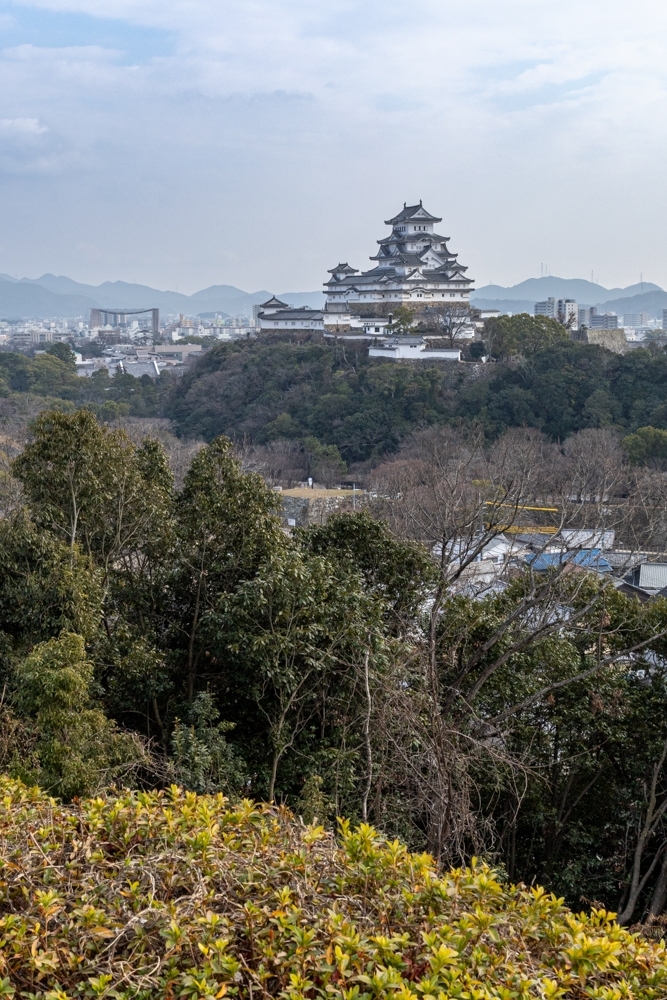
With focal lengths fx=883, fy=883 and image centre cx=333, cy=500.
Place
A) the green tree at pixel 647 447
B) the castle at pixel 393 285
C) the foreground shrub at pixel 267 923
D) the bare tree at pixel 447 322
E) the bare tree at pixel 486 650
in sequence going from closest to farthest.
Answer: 1. the foreground shrub at pixel 267 923
2. the bare tree at pixel 486 650
3. the green tree at pixel 647 447
4. the bare tree at pixel 447 322
5. the castle at pixel 393 285

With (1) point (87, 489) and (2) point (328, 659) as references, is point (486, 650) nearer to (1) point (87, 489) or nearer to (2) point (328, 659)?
(2) point (328, 659)

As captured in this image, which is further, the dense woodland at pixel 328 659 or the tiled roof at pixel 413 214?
the tiled roof at pixel 413 214

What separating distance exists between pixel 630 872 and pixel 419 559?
2.85m

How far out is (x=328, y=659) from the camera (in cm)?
611

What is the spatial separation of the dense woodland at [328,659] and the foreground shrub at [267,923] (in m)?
2.29

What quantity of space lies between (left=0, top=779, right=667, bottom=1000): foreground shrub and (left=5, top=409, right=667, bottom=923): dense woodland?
7.51 ft

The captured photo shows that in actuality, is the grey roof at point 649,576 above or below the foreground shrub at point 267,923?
below

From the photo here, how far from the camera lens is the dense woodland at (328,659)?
579 cm

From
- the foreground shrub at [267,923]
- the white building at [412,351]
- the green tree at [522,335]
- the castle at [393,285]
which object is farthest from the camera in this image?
the castle at [393,285]

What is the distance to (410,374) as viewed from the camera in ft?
98.3

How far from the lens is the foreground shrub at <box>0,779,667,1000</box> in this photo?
2.29 metres

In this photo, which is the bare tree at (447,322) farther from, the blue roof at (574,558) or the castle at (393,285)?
the blue roof at (574,558)

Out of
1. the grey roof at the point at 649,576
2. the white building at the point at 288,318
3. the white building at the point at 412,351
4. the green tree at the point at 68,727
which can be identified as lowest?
the grey roof at the point at 649,576

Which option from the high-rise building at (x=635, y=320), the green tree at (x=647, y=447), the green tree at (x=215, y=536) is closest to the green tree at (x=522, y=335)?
the green tree at (x=647, y=447)
